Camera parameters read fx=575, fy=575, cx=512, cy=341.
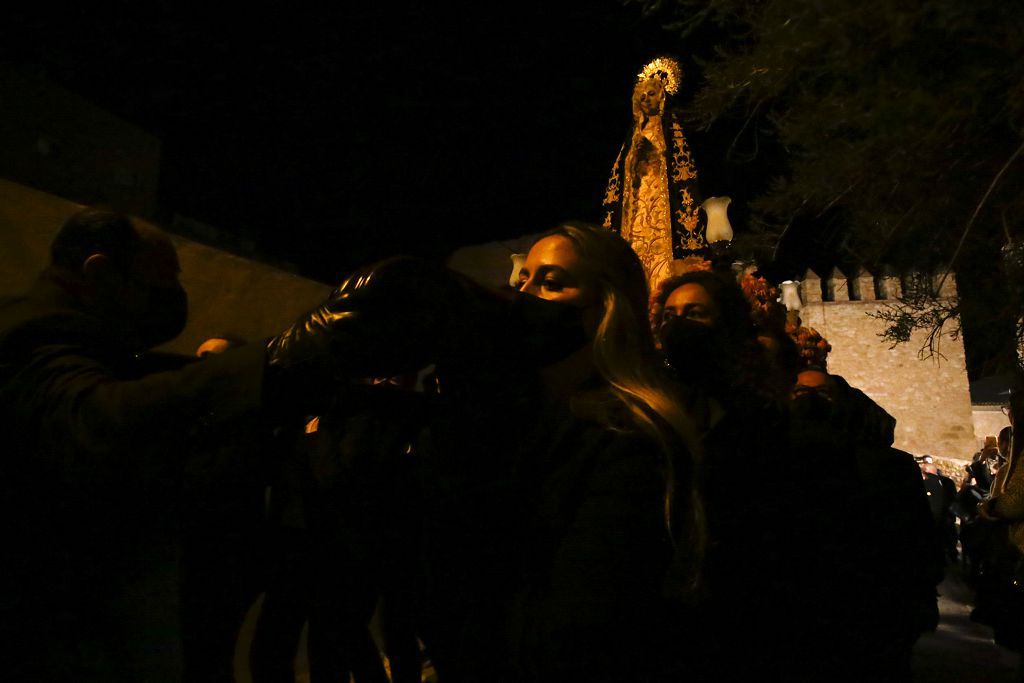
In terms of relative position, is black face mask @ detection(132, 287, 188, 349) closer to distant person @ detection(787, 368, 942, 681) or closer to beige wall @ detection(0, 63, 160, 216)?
distant person @ detection(787, 368, 942, 681)

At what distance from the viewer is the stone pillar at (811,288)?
28.6 meters

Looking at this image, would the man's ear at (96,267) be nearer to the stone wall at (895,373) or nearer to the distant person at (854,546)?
the distant person at (854,546)

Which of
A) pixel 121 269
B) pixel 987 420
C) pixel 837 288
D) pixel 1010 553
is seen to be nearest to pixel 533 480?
pixel 121 269

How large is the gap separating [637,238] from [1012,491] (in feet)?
8.29

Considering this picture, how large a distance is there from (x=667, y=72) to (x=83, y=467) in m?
4.39

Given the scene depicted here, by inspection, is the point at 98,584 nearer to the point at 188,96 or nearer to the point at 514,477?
the point at 514,477

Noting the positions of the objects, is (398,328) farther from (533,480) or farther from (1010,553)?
(1010,553)

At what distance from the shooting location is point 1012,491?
283 centimetres

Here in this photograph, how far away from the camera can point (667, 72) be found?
425cm

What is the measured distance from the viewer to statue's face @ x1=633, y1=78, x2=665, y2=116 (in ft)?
14.0

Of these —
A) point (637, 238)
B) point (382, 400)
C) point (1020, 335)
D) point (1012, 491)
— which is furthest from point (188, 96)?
point (1012, 491)

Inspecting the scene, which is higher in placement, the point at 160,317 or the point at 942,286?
the point at 942,286

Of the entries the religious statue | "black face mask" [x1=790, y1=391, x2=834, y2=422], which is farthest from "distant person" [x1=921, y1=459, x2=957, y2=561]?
"black face mask" [x1=790, y1=391, x2=834, y2=422]

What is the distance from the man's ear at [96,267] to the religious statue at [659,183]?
135 inches
